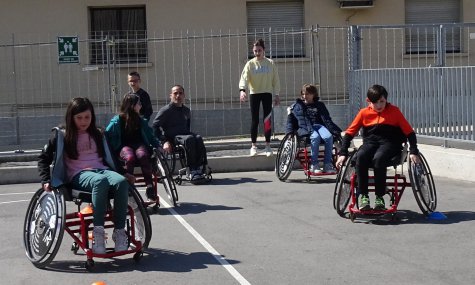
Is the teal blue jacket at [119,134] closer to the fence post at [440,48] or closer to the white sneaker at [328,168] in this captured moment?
the white sneaker at [328,168]

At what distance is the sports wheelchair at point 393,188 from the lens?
9.14 m

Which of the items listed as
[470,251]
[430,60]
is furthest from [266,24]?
[470,251]

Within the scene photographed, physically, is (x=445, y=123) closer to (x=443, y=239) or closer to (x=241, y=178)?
(x=241, y=178)

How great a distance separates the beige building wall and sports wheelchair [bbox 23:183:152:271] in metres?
10.3

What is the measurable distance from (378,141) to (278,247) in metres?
2.03

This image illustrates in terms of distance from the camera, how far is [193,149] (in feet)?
40.0

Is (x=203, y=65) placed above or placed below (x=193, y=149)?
above

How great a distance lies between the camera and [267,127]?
13.6 m

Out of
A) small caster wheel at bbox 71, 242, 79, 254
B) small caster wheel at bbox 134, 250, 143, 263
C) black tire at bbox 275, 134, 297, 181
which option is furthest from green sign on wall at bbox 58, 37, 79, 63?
small caster wheel at bbox 134, 250, 143, 263

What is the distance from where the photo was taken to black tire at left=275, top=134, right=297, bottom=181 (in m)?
12.2

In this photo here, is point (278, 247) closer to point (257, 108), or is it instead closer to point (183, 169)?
point (183, 169)

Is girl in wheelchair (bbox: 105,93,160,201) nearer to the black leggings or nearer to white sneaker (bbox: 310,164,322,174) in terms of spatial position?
white sneaker (bbox: 310,164,322,174)

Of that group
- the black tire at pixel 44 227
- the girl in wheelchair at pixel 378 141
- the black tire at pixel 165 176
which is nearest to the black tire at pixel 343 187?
the girl in wheelchair at pixel 378 141

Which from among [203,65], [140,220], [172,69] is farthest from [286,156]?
[172,69]
